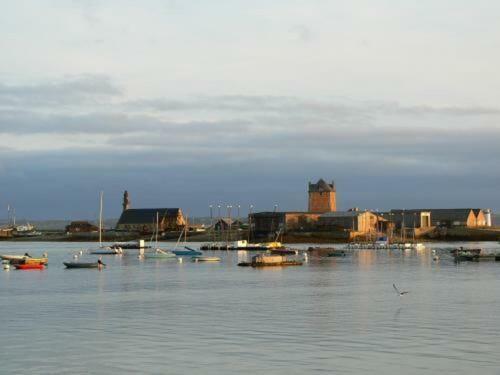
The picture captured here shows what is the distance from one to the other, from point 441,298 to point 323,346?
70.9 feet

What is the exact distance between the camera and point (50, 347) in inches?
1278

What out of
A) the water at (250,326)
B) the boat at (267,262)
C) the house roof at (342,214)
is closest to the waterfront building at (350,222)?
the house roof at (342,214)

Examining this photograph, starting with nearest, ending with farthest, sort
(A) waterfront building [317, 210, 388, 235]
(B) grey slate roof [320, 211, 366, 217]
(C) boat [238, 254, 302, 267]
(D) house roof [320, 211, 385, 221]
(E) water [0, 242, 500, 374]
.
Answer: (E) water [0, 242, 500, 374] → (C) boat [238, 254, 302, 267] → (A) waterfront building [317, 210, 388, 235] → (B) grey slate roof [320, 211, 366, 217] → (D) house roof [320, 211, 385, 221]

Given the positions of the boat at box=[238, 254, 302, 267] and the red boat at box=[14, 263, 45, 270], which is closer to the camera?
the red boat at box=[14, 263, 45, 270]

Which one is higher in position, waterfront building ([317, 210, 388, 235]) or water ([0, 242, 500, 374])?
waterfront building ([317, 210, 388, 235])

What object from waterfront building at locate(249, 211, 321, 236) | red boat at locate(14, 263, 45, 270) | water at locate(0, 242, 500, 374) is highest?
waterfront building at locate(249, 211, 321, 236)

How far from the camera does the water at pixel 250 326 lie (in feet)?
95.7

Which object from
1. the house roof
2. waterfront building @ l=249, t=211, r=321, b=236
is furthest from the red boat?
the house roof

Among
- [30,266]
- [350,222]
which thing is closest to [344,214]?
[350,222]

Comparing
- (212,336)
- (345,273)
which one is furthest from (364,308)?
(345,273)

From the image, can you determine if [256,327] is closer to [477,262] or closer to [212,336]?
[212,336]

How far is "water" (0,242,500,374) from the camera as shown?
29156 millimetres

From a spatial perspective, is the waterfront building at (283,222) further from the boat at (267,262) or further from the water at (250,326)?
the water at (250,326)

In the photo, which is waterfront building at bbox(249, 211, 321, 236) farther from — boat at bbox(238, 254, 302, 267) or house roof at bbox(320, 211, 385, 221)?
boat at bbox(238, 254, 302, 267)
